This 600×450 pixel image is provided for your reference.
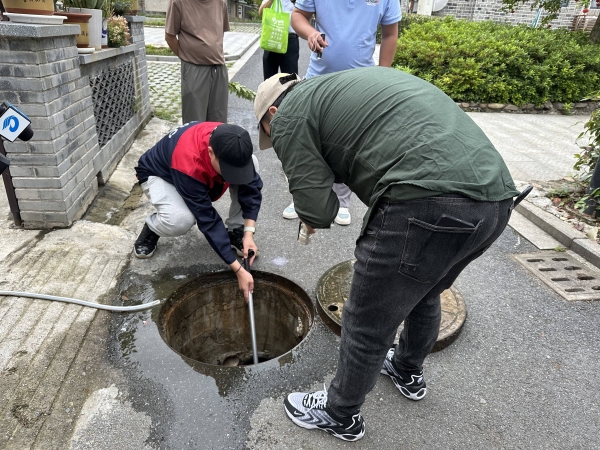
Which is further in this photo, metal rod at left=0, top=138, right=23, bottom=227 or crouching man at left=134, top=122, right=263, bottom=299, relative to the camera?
metal rod at left=0, top=138, right=23, bottom=227

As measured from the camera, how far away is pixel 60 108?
3.04 meters

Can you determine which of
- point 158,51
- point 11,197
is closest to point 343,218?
point 11,197

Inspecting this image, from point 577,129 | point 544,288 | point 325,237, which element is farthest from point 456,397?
point 577,129

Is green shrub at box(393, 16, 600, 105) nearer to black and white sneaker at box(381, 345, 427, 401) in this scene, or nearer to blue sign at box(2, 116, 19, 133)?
black and white sneaker at box(381, 345, 427, 401)

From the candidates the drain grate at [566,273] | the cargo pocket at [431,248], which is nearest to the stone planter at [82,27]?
the cargo pocket at [431,248]

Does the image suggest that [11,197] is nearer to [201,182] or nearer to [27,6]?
[27,6]

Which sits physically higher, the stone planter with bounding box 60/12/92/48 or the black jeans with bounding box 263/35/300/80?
the stone planter with bounding box 60/12/92/48

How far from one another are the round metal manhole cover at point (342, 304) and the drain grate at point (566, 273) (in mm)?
822

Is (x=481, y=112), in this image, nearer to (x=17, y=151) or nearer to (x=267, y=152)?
(x=267, y=152)

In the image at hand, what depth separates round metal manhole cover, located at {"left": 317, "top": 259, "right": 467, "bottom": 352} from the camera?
2502mm

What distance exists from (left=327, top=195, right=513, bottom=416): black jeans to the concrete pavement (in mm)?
448

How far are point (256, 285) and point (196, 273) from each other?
16.5 inches

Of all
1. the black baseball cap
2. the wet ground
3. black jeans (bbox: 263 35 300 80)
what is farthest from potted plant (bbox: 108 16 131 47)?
the black baseball cap

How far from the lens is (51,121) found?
2.90 metres
